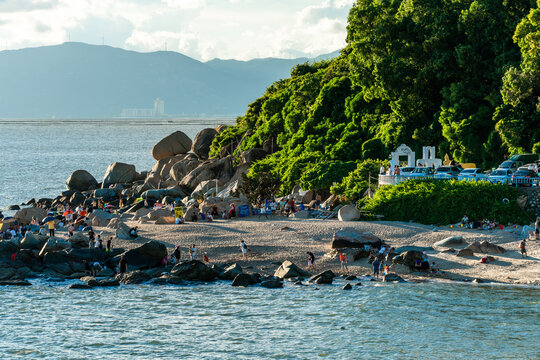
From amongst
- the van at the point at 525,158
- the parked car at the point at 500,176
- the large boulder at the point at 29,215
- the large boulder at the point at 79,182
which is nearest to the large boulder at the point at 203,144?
the large boulder at the point at 79,182

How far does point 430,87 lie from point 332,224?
23167 mm

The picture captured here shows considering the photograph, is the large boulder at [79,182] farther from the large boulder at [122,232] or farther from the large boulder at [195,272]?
the large boulder at [195,272]

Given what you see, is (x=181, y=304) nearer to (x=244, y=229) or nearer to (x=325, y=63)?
(x=244, y=229)

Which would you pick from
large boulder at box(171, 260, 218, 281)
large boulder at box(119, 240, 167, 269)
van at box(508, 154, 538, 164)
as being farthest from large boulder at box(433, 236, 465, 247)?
large boulder at box(119, 240, 167, 269)

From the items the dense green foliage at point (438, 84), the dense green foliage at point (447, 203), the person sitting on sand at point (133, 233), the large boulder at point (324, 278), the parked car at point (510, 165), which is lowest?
the large boulder at point (324, 278)

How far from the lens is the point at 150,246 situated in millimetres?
41969

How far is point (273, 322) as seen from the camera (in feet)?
108

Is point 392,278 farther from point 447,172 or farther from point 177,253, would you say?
point 447,172

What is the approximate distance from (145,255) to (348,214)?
15.8m

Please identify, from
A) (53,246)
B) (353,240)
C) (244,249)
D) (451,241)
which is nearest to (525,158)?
(451,241)

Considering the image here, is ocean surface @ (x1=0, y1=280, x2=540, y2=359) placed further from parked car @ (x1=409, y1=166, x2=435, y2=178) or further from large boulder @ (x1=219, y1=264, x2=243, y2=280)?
parked car @ (x1=409, y1=166, x2=435, y2=178)

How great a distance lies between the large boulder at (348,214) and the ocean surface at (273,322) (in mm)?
12305

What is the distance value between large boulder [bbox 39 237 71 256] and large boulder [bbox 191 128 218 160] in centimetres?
5347

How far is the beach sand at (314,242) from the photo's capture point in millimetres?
38656
